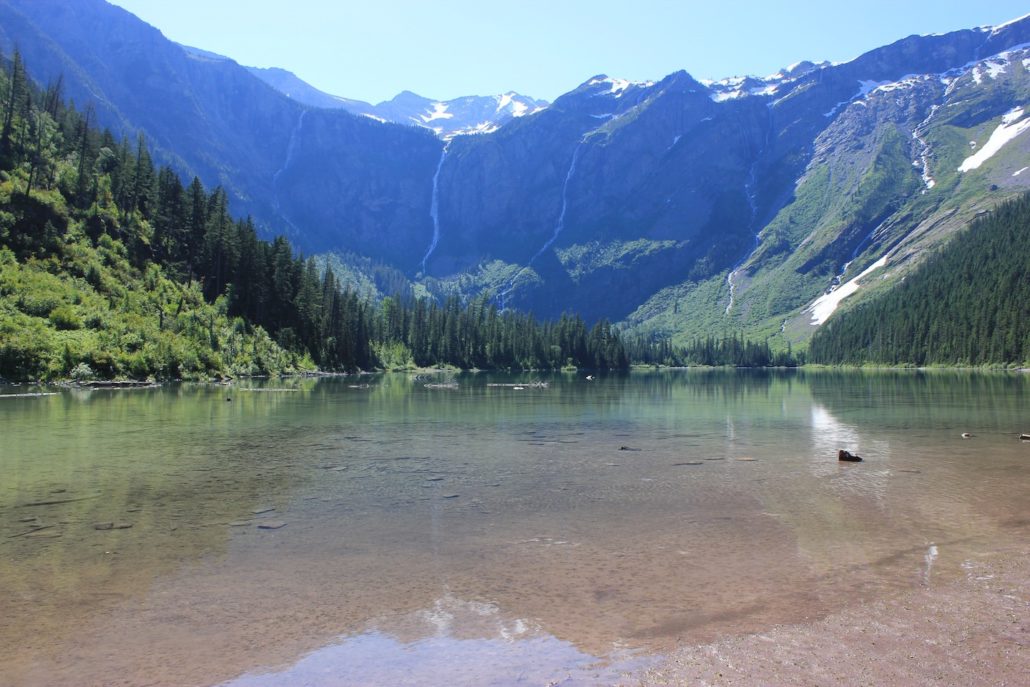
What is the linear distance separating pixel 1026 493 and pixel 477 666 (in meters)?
25.3

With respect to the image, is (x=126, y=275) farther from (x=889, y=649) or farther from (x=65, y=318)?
(x=889, y=649)

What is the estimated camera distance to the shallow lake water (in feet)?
41.7

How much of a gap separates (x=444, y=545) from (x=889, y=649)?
11.1 m

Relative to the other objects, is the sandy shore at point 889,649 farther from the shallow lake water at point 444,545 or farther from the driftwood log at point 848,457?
the driftwood log at point 848,457

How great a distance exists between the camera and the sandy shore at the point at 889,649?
1147 cm

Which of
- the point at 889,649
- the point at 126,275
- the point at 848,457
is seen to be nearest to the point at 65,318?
the point at 126,275

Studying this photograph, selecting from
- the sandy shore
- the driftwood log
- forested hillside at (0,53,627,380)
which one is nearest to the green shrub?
forested hillside at (0,53,627,380)

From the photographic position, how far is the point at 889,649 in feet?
41.2

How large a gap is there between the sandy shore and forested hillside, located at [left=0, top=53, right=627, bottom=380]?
9106 centimetres

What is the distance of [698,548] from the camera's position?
19.6m

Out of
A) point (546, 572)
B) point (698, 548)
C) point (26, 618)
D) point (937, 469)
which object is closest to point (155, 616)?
point (26, 618)

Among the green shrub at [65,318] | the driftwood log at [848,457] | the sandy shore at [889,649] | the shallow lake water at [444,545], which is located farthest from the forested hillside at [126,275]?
the sandy shore at [889,649]

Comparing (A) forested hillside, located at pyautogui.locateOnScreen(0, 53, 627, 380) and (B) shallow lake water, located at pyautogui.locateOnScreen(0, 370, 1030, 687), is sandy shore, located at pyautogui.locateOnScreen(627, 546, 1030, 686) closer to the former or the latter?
(B) shallow lake water, located at pyautogui.locateOnScreen(0, 370, 1030, 687)

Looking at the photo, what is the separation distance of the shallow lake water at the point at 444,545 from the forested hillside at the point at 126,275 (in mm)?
52104
